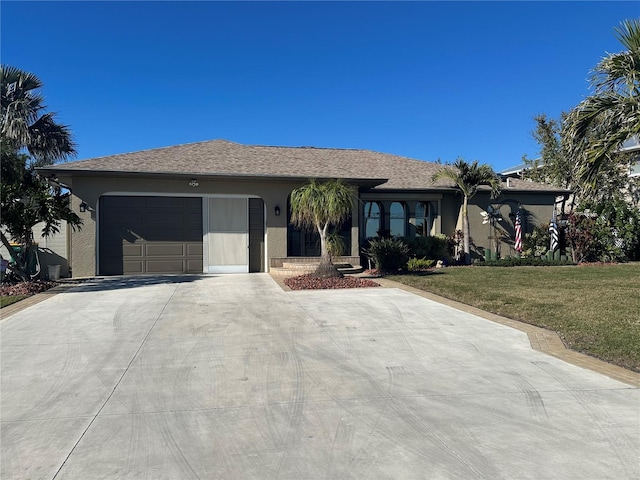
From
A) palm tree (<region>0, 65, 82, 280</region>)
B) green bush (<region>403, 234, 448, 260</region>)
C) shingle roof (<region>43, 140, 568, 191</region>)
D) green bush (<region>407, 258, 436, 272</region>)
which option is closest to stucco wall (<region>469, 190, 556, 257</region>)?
shingle roof (<region>43, 140, 568, 191</region>)

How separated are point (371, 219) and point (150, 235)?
27.0ft

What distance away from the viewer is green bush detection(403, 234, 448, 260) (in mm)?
16672

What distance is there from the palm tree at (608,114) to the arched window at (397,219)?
9.30 meters

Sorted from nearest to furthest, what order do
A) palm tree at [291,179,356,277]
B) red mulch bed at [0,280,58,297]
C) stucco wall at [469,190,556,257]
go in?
1. red mulch bed at [0,280,58,297]
2. palm tree at [291,179,356,277]
3. stucco wall at [469,190,556,257]

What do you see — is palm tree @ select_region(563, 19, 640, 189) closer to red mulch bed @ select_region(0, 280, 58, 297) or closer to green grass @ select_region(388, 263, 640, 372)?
green grass @ select_region(388, 263, 640, 372)

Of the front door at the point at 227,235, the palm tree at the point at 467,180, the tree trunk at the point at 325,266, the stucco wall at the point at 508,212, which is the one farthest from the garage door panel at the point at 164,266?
the stucco wall at the point at 508,212

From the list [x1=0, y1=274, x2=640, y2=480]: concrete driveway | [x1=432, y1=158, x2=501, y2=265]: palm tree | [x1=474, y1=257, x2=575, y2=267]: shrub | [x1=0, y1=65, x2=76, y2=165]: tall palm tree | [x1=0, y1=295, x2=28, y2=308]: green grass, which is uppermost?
[x1=0, y1=65, x2=76, y2=165]: tall palm tree

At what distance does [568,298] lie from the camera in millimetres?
9633

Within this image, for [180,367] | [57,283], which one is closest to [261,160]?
[57,283]

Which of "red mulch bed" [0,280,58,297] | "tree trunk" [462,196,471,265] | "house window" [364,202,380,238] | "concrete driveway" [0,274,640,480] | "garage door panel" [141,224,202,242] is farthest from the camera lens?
"house window" [364,202,380,238]

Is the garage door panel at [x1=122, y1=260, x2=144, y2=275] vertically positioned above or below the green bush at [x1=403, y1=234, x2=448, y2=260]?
below

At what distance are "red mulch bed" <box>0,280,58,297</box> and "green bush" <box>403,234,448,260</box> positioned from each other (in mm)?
11437

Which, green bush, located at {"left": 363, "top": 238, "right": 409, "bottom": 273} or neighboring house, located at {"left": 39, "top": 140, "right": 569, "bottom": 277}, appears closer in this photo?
neighboring house, located at {"left": 39, "top": 140, "right": 569, "bottom": 277}

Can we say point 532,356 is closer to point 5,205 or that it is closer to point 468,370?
point 468,370
